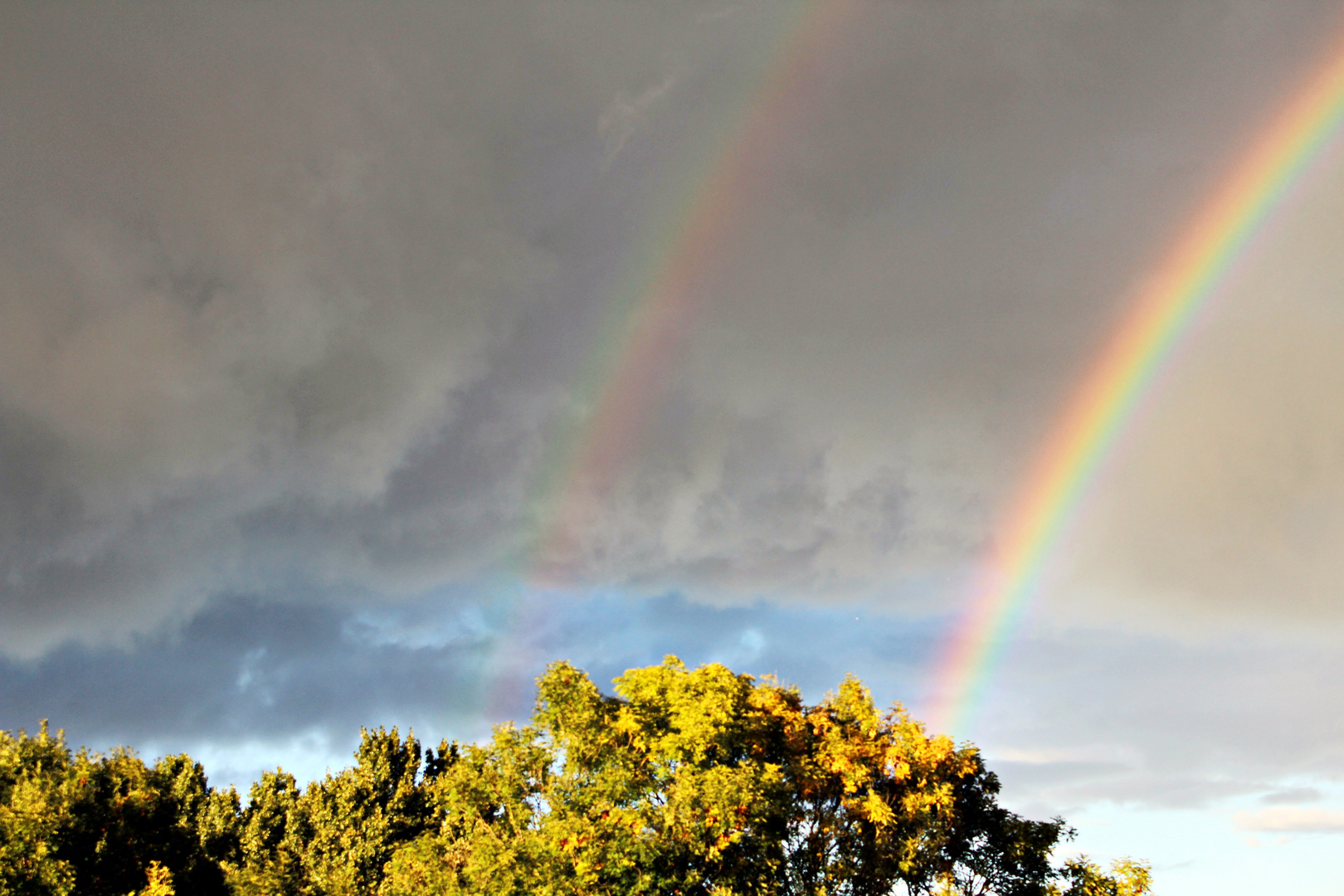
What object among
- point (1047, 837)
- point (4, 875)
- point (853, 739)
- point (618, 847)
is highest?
point (853, 739)

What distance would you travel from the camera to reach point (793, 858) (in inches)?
1400

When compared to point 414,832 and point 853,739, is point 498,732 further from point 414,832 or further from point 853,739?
point 414,832

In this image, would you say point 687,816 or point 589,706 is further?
point 589,706

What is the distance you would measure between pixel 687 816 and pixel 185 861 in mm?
28451

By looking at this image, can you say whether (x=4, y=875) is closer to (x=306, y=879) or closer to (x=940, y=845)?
(x=306, y=879)

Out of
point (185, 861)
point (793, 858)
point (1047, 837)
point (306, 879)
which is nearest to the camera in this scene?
point (793, 858)

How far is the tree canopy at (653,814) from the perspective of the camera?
29906mm

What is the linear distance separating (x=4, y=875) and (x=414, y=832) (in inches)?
1110

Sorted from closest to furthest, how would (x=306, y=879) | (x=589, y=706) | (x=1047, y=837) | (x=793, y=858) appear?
(x=589, y=706) → (x=793, y=858) → (x=1047, y=837) → (x=306, y=879)

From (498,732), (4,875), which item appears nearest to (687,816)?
(498,732)

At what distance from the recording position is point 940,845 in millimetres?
37000

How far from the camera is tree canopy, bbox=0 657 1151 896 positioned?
1177 inches

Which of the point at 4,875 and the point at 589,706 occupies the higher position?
the point at 589,706

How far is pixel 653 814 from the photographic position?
98.2 feet
